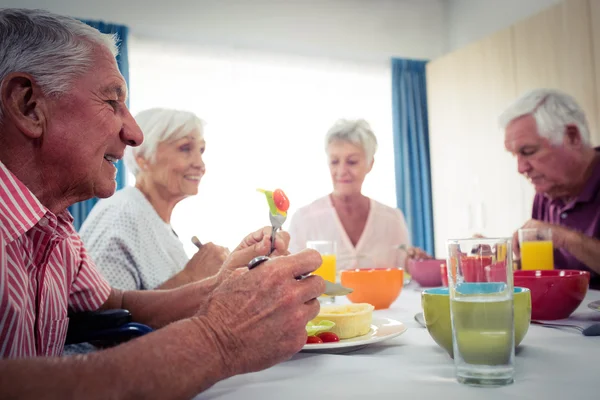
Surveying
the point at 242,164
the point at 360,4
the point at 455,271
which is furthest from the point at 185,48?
the point at 455,271

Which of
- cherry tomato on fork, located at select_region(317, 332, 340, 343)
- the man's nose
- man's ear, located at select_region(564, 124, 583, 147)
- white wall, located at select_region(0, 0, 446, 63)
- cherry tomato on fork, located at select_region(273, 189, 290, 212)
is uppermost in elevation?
white wall, located at select_region(0, 0, 446, 63)

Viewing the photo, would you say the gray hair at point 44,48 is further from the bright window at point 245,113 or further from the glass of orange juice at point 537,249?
the bright window at point 245,113

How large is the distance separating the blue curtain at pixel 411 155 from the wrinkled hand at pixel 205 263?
3334 mm

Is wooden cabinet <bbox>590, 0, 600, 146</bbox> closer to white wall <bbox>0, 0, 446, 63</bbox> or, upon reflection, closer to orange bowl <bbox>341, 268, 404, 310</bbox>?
white wall <bbox>0, 0, 446, 63</bbox>

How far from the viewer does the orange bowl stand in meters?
1.31

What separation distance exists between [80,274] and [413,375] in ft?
2.78

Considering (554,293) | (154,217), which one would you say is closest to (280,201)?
(554,293)

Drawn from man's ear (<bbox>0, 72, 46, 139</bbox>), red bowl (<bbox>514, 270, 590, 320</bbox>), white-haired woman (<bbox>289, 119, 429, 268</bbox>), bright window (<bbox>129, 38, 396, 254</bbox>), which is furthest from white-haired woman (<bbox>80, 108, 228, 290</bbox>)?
bright window (<bbox>129, 38, 396, 254</bbox>)

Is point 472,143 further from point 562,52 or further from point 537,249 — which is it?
point 537,249

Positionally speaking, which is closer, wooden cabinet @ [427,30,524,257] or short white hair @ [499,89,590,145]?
short white hair @ [499,89,590,145]

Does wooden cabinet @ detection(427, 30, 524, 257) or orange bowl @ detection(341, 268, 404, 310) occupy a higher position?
wooden cabinet @ detection(427, 30, 524, 257)

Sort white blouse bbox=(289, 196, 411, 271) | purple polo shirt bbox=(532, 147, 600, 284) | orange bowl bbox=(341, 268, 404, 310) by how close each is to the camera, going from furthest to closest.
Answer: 1. white blouse bbox=(289, 196, 411, 271)
2. purple polo shirt bbox=(532, 147, 600, 284)
3. orange bowl bbox=(341, 268, 404, 310)

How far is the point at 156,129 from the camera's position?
2.16m

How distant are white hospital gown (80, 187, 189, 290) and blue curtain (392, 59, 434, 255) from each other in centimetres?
329
